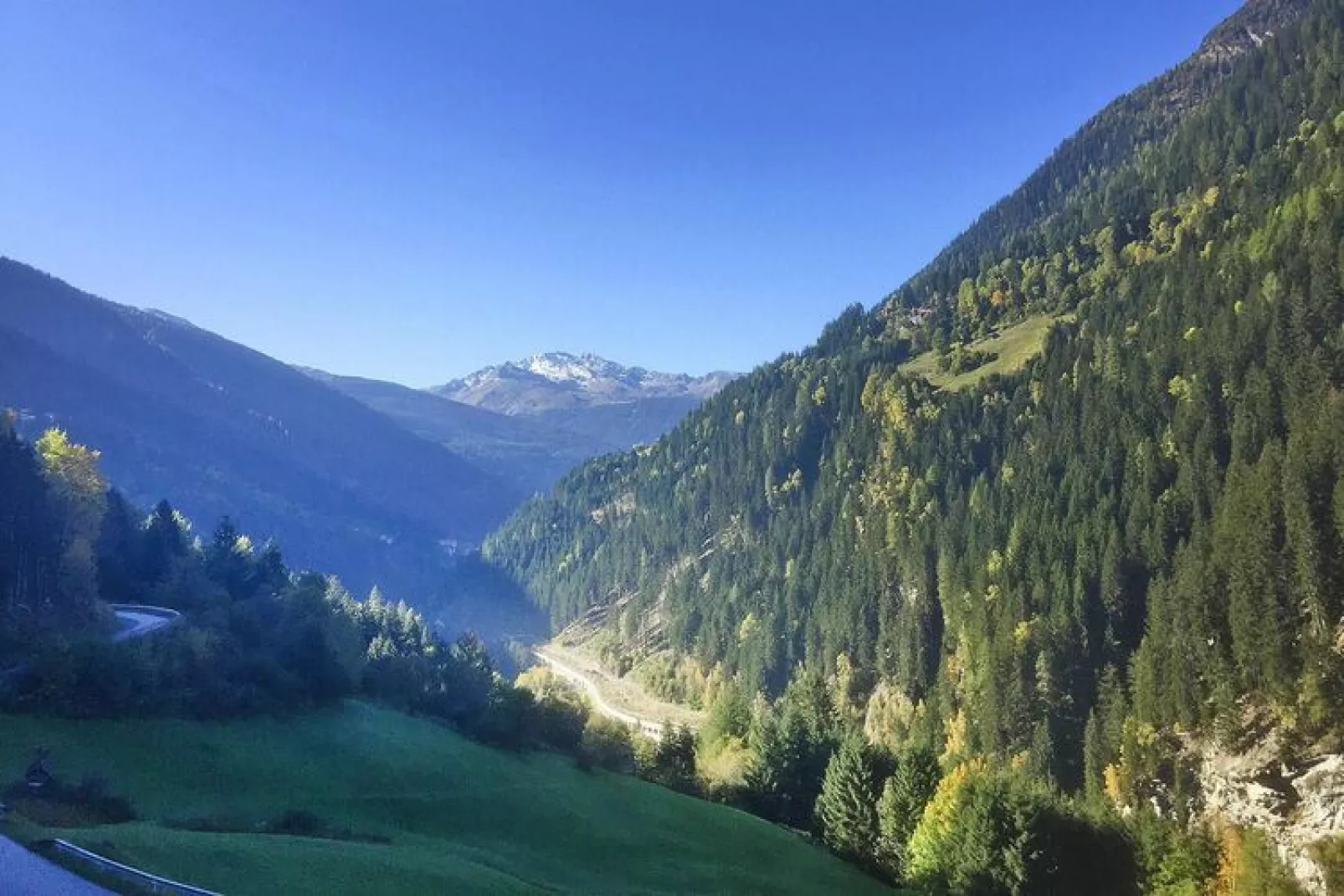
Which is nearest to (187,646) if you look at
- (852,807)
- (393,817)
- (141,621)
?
(393,817)

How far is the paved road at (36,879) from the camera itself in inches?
991

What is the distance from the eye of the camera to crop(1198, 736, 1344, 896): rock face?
73062mm

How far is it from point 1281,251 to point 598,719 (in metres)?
119

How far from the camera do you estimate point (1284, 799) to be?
253 ft

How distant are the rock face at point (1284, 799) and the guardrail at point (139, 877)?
8075 cm

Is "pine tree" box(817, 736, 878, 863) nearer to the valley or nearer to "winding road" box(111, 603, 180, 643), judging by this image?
the valley

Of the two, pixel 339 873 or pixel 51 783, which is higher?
pixel 339 873

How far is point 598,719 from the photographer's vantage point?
96.7m

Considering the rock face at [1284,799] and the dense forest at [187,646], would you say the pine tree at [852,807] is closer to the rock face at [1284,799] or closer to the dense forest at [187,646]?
the dense forest at [187,646]

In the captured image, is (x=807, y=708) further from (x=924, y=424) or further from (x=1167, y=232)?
(x=1167, y=232)

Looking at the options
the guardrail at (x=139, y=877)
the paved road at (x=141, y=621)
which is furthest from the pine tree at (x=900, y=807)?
the paved road at (x=141, y=621)

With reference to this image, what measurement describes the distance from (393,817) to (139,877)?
1105 inches

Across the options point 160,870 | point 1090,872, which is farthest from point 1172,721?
point 160,870

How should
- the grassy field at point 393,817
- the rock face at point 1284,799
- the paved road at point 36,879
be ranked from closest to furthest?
the paved road at point 36,879 < the grassy field at point 393,817 < the rock face at point 1284,799
